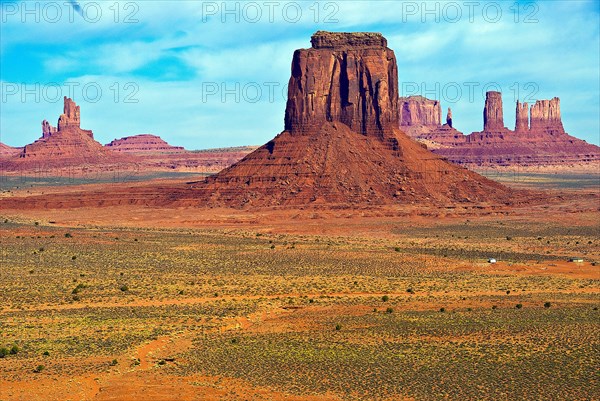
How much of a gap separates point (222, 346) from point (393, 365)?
7.49 m

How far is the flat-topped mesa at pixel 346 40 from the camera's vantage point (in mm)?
123062

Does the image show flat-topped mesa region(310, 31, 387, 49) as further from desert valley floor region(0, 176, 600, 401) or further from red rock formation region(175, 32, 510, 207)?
desert valley floor region(0, 176, 600, 401)

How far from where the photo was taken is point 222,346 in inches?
1421

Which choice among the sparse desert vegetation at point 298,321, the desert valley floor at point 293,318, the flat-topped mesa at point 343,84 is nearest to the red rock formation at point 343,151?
the flat-topped mesa at point 343,84

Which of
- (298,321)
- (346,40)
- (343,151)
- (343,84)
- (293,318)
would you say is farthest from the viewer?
(346,40)

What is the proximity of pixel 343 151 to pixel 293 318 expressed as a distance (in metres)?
77.7

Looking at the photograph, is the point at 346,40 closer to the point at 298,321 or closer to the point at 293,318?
the point at 293,318

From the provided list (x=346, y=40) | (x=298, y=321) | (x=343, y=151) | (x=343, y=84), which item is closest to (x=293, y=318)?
(x=298, y=321)

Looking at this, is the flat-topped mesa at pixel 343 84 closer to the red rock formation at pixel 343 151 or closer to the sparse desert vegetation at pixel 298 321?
the red rock formation at pixel 343 151

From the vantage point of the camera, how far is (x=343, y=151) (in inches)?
4675

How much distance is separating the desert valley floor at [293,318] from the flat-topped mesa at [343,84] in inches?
1634

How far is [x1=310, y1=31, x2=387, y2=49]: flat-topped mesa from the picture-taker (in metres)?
123

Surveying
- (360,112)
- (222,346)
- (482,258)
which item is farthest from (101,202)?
(222,346)

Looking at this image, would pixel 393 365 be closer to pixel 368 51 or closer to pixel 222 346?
pixel 222 346
